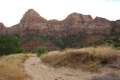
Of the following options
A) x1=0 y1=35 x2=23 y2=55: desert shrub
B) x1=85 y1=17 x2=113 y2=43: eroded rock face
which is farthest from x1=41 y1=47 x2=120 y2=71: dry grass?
x1=85 y1=17 x2=113 y2=43: eroded rock face

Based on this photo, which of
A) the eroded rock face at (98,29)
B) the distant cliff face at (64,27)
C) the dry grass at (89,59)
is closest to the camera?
the dry grass at (89,59)

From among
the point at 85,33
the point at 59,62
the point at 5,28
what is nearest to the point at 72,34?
the point at 85,33

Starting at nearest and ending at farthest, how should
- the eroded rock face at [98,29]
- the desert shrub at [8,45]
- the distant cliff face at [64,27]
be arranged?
the desert shrub at [8,45], the eroded rock face at [98,29], the distant cliff face at [64,27]

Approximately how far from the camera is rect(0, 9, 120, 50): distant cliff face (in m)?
125

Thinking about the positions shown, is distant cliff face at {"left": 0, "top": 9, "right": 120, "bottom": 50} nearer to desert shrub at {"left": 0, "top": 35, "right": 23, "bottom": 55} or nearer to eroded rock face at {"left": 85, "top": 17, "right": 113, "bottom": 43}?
eroded rock face at {"left": 85, "top": 17, "right": 113, "bottom": 43}

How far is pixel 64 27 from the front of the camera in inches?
5404

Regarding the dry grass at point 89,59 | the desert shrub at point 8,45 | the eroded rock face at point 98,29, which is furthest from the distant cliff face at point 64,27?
the dry grass at point 89,59

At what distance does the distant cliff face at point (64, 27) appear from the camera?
4902 inches

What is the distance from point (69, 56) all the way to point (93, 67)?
2.48 m

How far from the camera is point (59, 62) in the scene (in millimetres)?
17859

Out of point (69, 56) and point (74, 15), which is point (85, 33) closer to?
point (74, 15)

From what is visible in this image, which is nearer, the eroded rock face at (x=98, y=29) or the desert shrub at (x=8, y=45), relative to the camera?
the desert shrub at (x=8, y=45)

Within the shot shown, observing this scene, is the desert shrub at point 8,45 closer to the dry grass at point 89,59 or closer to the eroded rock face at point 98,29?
the dry grass at point 89,59

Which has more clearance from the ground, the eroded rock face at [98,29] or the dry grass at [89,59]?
the dry grass at [89,59]
